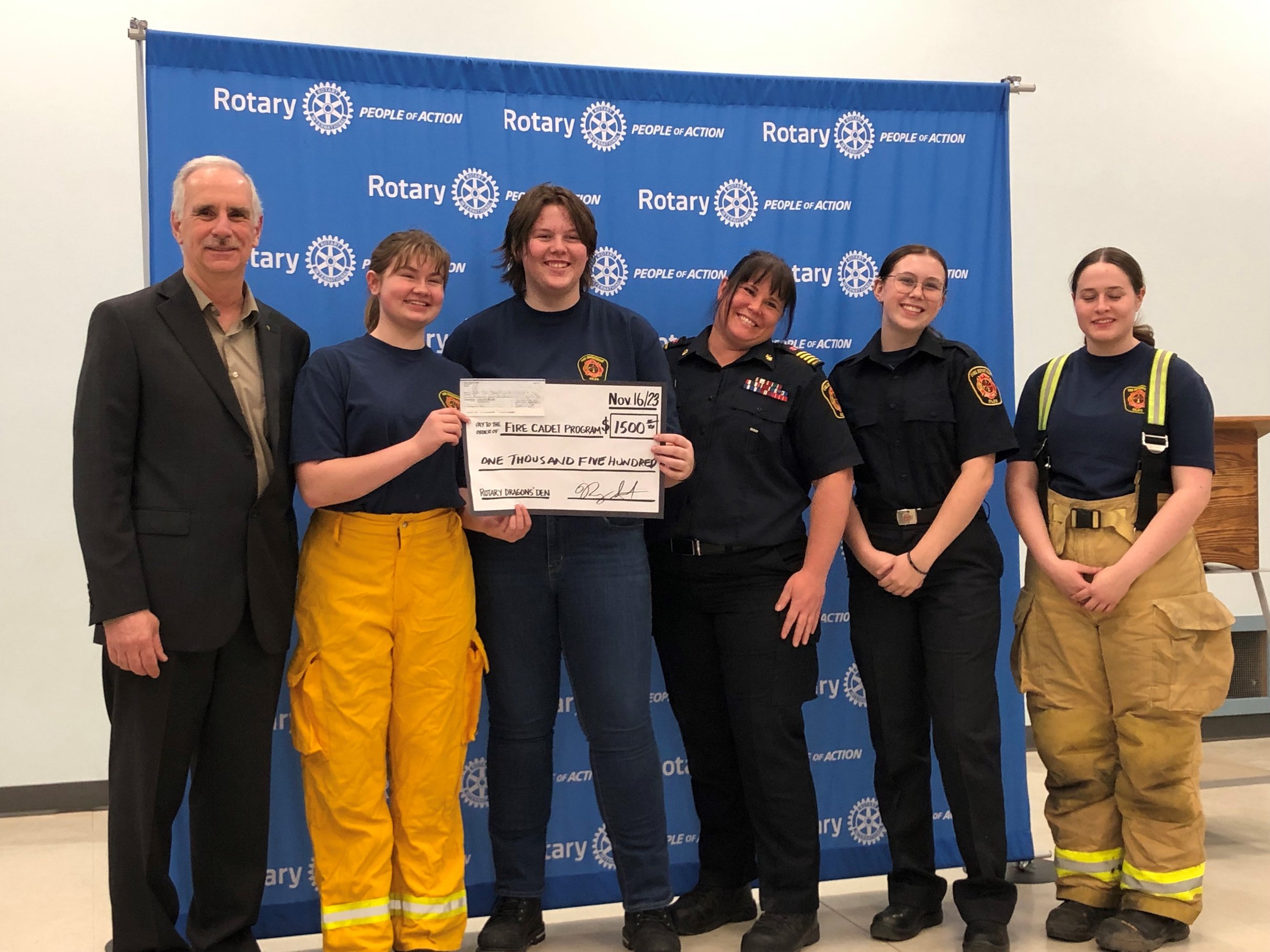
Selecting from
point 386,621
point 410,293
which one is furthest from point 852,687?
point 410,293

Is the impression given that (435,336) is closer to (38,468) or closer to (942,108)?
(942,108)

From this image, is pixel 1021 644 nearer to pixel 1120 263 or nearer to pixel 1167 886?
pixel 1167 886

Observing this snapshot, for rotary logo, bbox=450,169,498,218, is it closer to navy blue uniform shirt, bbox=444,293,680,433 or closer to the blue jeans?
navy blue uniform shirt, bbox=444,293,680,433

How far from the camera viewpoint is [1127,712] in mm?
2783

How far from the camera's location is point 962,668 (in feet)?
9.07

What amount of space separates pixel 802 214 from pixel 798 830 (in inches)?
71.2

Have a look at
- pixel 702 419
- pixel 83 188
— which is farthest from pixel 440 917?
pixel 83 188

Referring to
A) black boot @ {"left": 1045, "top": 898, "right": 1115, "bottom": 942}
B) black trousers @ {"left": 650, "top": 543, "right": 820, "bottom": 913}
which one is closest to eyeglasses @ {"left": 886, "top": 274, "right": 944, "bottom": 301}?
black trousers @ {"left": 650, "top": 543, "right": 820, "bottom": 913}

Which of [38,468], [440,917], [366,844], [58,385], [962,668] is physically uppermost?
[58,385]

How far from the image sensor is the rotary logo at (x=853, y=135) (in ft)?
11.0

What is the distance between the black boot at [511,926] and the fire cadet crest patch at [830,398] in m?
1.49

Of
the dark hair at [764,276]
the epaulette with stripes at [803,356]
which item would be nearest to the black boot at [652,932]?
the epaulette with stripes at [803,356]

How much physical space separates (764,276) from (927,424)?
22.8 inches

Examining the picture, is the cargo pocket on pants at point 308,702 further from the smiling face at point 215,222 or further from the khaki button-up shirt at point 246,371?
the smiling face at point 215,222
